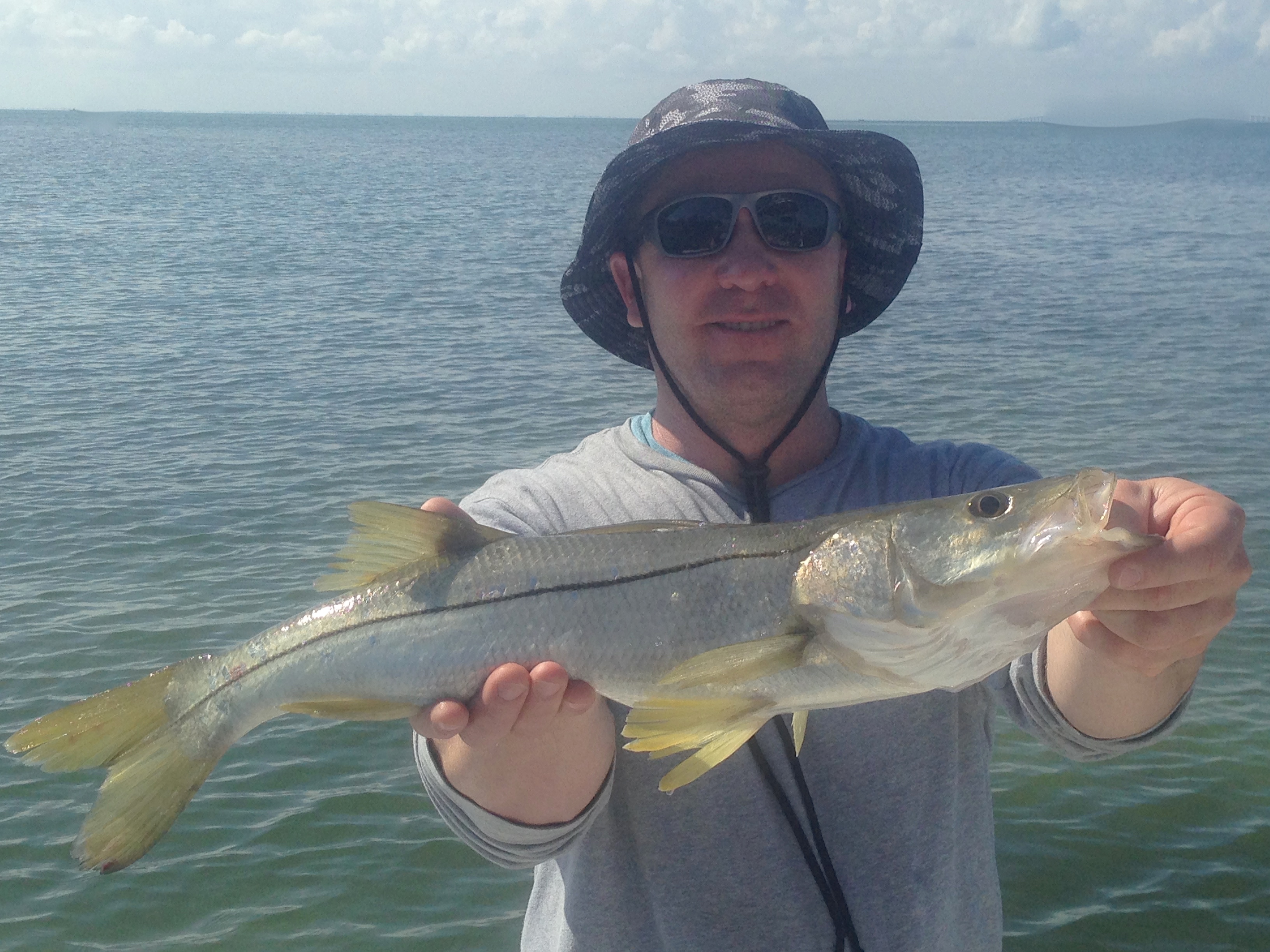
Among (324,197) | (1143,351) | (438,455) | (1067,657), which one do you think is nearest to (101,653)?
(438,455)

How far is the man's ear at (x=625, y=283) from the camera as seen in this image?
3.74 meters

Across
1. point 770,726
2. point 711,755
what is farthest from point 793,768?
point 711,755

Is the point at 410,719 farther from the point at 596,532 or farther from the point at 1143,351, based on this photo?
the point at 1143,351

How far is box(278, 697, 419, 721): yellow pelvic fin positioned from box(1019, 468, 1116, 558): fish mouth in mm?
1519

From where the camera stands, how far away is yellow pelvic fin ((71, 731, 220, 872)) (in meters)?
2.96

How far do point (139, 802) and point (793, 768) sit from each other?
5.64 ft

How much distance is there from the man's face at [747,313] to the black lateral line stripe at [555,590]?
2.21ft

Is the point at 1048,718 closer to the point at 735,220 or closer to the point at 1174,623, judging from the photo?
the point at 1174,623

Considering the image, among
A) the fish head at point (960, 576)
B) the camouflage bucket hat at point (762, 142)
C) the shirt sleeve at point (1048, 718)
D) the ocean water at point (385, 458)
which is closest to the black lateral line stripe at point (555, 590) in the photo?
the fish head at point (960, 576)

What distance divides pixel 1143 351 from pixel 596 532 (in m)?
20.0

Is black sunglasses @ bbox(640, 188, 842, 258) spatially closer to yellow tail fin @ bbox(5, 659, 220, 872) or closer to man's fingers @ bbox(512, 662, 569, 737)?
man's fingers @ bbox(512, 662, 569, 737)

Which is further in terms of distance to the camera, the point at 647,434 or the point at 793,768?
the point at 647,434

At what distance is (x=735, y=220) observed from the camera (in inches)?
134

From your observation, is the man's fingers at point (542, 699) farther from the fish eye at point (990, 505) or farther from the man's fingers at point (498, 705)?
the fish eye at point (990, 505)
